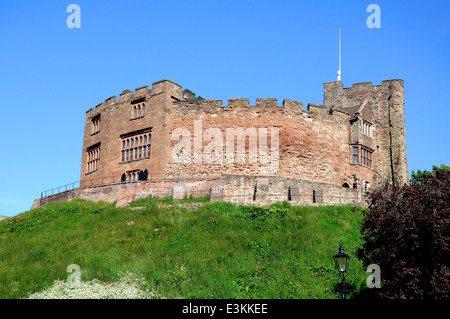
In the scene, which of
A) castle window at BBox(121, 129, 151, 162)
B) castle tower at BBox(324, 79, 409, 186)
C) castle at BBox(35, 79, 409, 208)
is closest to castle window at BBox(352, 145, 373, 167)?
castle at BBox(35, 79, 409, 208)

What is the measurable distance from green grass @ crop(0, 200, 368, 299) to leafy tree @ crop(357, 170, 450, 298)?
2125 mm

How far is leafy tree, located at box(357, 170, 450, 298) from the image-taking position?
1722cm

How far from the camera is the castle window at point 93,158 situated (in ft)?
142

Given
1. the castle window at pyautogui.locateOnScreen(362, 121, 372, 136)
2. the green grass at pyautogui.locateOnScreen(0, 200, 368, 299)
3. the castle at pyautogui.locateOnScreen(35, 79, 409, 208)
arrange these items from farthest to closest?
the castle window at pyautogui.locateOnScreen(362, 121, 372, 136) < the castle at pyautogui.locateOnScreen(35, 79, 409, 208) < the green grass at pyautogui.locateOnScreen(0, 200, 368, 299)

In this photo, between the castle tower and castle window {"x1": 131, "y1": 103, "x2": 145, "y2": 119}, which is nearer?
castle window {"x1": 131, "y1": 103, "x2": 145, "y2": 119}

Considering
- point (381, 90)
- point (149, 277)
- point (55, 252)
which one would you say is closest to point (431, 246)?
point (149, 277)

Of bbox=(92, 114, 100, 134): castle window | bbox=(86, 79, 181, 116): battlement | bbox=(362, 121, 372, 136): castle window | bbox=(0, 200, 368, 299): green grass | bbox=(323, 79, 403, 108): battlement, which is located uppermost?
bbox=(323, 79, 403, 108): battlement

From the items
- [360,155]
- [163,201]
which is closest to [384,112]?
[360,155]

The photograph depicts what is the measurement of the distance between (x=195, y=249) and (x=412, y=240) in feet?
32.3

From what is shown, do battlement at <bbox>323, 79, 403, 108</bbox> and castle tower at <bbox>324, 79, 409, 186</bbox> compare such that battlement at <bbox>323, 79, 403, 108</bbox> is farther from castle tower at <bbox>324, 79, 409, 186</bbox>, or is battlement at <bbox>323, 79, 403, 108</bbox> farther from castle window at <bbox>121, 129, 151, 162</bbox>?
castle window at <bbox>121, 129, 151, 162</bbox>

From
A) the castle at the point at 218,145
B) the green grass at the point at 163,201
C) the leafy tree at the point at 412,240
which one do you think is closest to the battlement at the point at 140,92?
the castle at the point at 218,145

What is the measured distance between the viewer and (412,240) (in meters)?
18.2

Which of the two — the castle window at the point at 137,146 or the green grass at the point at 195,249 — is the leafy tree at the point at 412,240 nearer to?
the green grass at the point at 195,249
